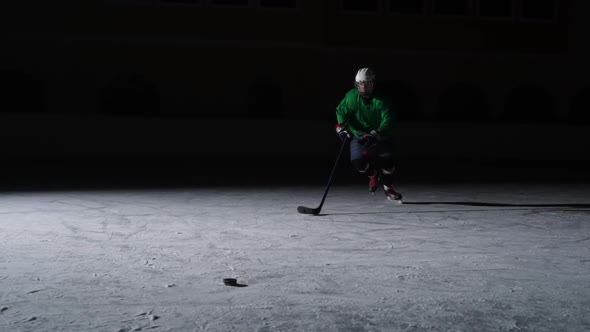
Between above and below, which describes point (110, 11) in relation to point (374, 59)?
above

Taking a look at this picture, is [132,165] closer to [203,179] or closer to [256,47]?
[203,179]

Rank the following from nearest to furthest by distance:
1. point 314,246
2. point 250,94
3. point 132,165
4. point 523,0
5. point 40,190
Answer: point 314,246 < point 40,190 < point 132,165 < point 250,94 < point 523,0

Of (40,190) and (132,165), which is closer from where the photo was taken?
(40,190)

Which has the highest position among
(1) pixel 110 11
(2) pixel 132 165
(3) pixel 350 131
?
(1) pixel 110 11

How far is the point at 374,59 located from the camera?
2319 cm

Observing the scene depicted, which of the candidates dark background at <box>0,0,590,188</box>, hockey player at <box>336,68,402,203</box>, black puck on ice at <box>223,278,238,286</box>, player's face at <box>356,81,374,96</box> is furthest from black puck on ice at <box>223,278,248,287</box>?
dark background at <box>0,0,590,188</box>

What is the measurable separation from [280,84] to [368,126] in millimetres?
12375

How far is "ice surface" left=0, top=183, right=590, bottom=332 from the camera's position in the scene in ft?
15.9

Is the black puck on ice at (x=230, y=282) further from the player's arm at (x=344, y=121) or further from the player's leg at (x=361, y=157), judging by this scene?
the player's leg at (x=361, y=157)

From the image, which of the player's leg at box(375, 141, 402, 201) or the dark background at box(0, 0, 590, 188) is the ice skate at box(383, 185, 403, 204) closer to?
the player's leg at box(375, 141, 402, 201)

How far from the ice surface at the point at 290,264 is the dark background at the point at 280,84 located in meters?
4.30

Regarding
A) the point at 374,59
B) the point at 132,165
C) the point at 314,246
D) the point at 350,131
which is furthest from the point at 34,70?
the point at 314,246

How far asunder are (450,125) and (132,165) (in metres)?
7.25

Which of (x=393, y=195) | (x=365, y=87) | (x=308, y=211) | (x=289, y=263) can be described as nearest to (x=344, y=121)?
(x=365, y=87)
